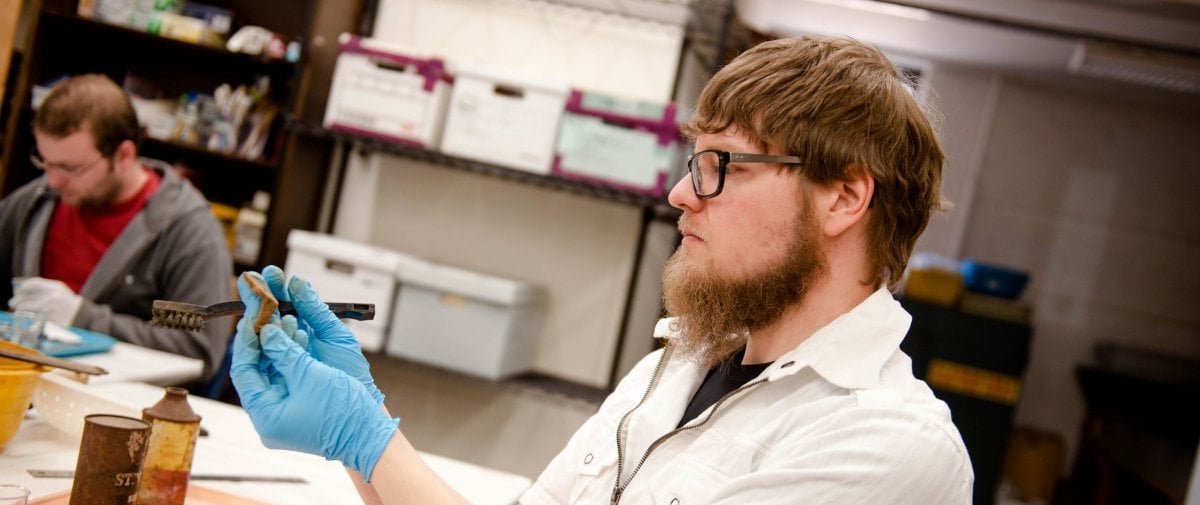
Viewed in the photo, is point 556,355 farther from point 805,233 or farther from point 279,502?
point 805,233

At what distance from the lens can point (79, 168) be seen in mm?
2463

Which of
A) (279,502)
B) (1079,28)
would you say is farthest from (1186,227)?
(279,502)

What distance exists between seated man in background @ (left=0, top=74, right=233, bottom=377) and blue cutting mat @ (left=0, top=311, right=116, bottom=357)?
0.24 meters

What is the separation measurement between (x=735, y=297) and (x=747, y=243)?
2.9 inches

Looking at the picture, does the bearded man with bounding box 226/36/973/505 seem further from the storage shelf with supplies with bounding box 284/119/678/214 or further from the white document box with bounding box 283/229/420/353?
the white document box with bounding box 283/229/420/353

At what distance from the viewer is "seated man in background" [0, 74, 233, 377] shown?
243cm

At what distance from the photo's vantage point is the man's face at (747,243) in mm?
1217

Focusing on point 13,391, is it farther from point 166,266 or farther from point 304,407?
point 166,266

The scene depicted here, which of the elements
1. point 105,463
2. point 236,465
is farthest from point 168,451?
point 236,465

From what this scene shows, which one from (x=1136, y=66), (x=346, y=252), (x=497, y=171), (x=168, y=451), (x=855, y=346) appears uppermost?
(x=1136, y=66)

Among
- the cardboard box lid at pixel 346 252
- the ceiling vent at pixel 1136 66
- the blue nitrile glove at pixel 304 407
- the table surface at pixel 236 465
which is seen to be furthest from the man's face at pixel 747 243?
the ceiling vent at pixel 1136 66

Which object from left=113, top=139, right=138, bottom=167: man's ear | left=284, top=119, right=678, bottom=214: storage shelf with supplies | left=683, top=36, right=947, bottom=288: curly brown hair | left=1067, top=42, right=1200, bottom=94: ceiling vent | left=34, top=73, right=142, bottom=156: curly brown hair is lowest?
left=113, top=139, right=138, bottom=167: man's ear

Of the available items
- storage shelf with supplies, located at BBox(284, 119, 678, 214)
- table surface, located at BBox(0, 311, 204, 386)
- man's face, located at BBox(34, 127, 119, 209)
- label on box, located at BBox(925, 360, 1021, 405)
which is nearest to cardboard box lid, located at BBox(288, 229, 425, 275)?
storage shelf with supplies, located at BBox(284, 119, 678, 214)

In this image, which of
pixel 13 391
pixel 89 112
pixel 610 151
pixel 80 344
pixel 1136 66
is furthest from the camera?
pixel 1136 66
